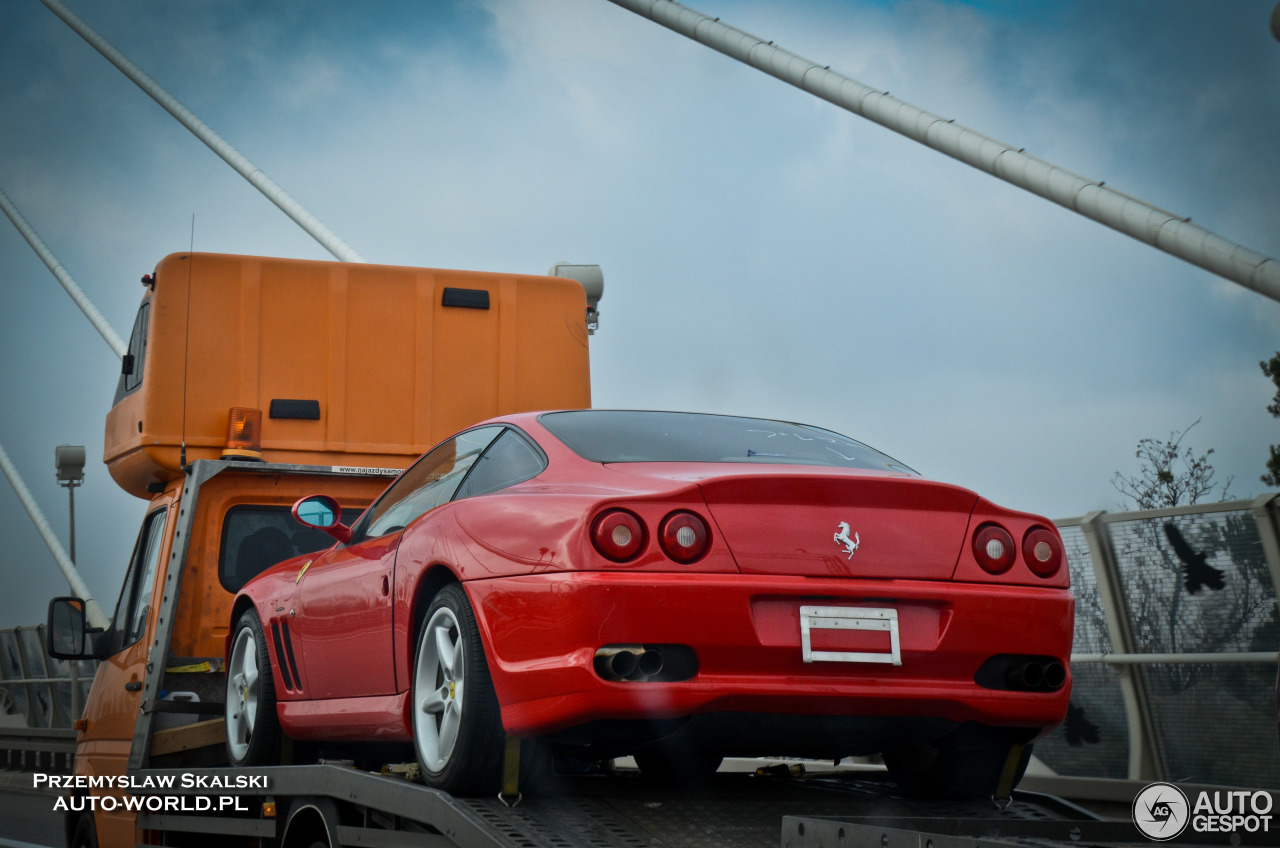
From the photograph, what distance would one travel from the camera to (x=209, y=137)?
32.5 m

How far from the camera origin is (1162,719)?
8281 millimetres

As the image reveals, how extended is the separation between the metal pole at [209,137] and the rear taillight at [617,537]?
80.7ft

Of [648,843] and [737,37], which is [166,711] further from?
[737,37]

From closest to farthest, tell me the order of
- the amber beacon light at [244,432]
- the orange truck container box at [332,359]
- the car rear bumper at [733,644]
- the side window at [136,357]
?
1. the car rear bumper at [733,644]
2. the amber beacon light at [244,432]
3. the orange truck container box at [332,359]
4. the side window at [136,357]

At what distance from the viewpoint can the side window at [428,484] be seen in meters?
5.29

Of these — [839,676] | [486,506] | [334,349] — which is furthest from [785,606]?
[334,349]

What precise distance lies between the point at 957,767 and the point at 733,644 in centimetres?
124

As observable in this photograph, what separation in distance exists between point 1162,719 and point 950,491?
470 cm

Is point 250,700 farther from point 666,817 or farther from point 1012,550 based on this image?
point 1012,550

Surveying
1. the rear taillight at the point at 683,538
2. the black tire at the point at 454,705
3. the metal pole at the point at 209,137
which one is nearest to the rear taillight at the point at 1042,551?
the rear taillight at the point at 683,538

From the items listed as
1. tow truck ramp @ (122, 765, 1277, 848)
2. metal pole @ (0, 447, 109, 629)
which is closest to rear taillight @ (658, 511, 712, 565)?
tow truck ramp @ (122, 765, 1277, 848)

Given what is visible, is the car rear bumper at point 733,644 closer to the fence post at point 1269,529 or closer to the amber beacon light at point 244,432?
the fence post at point 1269,529

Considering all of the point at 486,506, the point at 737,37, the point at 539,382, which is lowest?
the point at 486,506

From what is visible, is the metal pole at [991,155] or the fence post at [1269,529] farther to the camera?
the metal pole at [991,155]
